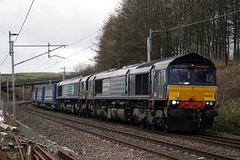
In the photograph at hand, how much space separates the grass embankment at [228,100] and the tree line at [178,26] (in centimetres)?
302

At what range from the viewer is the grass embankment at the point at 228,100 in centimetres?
1703

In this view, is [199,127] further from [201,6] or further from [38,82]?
[38,82]

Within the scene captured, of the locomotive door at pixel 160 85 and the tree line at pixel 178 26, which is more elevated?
the tree line at pixel 178 26

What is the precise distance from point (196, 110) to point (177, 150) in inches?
164

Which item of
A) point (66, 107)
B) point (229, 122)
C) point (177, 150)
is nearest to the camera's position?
point (177, 150)

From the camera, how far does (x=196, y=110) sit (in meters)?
15.0

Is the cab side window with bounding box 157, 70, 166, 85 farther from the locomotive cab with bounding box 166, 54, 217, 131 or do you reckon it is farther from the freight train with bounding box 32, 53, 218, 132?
the locomotive cab with bounding box 166, 54, 217, 131

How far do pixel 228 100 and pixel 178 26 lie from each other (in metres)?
12.9

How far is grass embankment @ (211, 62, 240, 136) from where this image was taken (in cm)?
1703

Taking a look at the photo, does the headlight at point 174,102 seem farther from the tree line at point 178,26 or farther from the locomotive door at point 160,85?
the tree line at point 178,26

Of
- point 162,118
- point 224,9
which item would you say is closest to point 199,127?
point 162,118

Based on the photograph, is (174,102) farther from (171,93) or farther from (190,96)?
(190,96)

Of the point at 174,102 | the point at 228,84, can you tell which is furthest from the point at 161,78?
the point at 228,84

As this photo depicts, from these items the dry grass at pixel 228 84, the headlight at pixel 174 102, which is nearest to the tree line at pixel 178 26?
the dry grass at pixel 228 84
